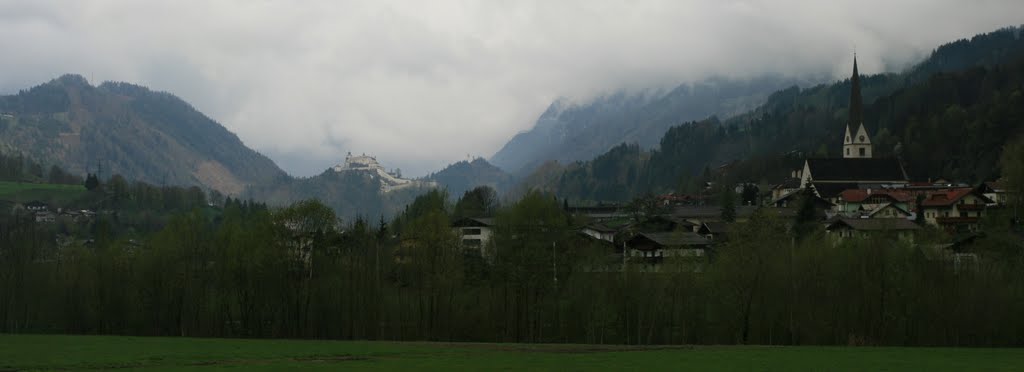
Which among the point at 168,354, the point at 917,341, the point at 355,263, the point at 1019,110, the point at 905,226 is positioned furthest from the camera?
the point at 1019,110

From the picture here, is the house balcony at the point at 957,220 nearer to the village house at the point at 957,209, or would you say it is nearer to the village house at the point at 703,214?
the village house at the point at 957,209

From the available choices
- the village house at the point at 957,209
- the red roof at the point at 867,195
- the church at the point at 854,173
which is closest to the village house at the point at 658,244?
the village house at the point at 957,209

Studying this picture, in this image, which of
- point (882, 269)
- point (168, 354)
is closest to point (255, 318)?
point (168, 354)

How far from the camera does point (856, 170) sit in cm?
18262

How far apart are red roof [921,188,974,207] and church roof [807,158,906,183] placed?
43572 mm

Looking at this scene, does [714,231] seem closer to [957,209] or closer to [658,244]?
[658,244]

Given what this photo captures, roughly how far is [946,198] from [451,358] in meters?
99.5

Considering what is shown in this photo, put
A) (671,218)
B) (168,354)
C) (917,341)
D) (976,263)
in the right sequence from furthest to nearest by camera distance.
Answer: (671,218), (976,263), (917,341), (168,354)

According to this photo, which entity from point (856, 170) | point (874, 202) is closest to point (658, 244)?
point (874, 202)

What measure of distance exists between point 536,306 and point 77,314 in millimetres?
39777

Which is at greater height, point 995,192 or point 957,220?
point 995,192

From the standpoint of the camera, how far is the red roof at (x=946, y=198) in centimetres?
12988

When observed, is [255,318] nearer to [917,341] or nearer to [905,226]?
[917,341]

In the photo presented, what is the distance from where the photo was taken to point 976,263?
269ft
